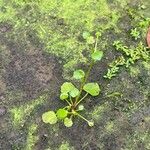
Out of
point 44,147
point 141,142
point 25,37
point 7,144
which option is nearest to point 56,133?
point 44,147

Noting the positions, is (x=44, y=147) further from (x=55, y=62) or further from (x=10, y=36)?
(x=10, y=36)

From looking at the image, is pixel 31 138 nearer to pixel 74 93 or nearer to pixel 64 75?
pixel 74 93

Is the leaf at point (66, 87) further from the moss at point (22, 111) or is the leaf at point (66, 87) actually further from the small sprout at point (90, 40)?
the small sprout at point (90, 40)

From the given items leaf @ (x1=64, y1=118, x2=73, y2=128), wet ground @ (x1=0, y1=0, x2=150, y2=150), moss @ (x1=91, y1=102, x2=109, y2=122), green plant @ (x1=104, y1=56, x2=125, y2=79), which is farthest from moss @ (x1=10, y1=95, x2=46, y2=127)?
green plant @ (x1=104, y1=56, x2=125, y2=79)

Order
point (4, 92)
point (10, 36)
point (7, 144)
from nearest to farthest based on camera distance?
1. point (7, 144)
2. point (4, 92)
3. point (10, 36)

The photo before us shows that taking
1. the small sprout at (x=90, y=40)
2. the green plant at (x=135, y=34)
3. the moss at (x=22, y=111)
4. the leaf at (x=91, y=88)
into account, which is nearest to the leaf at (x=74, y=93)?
the leaf at (x=91, y=88)

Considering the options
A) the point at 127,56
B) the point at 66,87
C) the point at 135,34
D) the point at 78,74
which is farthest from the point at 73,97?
the point at 135,34

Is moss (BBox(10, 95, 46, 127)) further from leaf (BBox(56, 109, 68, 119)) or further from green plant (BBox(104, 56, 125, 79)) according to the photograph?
green plant (BBox(104, 56, 125, 79))
